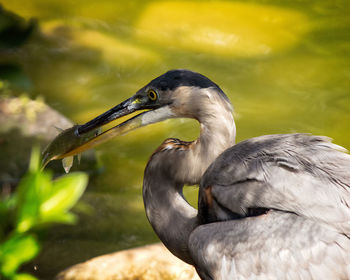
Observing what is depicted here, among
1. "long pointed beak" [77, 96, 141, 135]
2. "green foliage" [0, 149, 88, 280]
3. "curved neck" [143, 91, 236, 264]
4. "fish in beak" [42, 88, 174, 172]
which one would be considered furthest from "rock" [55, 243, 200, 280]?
"green foliage" [0, 149, 88, 280]

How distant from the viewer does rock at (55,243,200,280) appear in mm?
3084

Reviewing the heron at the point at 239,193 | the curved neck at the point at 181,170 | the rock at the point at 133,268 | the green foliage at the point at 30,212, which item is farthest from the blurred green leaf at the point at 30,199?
the rock at the point at 133,268

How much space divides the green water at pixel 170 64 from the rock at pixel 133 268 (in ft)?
2.35

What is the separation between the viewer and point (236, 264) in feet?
7.16

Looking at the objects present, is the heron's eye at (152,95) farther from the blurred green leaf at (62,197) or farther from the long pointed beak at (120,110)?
the blurred green leaf at (62,197)

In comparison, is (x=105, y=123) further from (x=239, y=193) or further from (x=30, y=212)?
(x=30, y=212)

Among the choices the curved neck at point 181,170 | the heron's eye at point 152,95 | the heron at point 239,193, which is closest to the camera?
the heron at point 239,193

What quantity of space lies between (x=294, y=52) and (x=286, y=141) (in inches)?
175

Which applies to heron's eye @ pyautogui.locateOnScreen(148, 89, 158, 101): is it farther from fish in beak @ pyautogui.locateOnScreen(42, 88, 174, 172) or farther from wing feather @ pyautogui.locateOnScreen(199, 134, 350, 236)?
wing feather @ pyautogui.locateOnScreen(199, 134, 350, 236)

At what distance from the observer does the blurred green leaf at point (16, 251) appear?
879mm

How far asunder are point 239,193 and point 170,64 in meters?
4.21

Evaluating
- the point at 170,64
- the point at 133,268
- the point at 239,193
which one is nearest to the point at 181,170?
the point at 239,193

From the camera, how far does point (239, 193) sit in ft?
7.74

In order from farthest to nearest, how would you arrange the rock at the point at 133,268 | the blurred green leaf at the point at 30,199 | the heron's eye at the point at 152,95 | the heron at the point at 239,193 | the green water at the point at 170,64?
the green water at the point at 170,64 → the rock at the point at 133,268 → the heron's eye at the point at 152,95 → the heron at the point at 239,193 → the blurred green leaf at the point at 30,199
